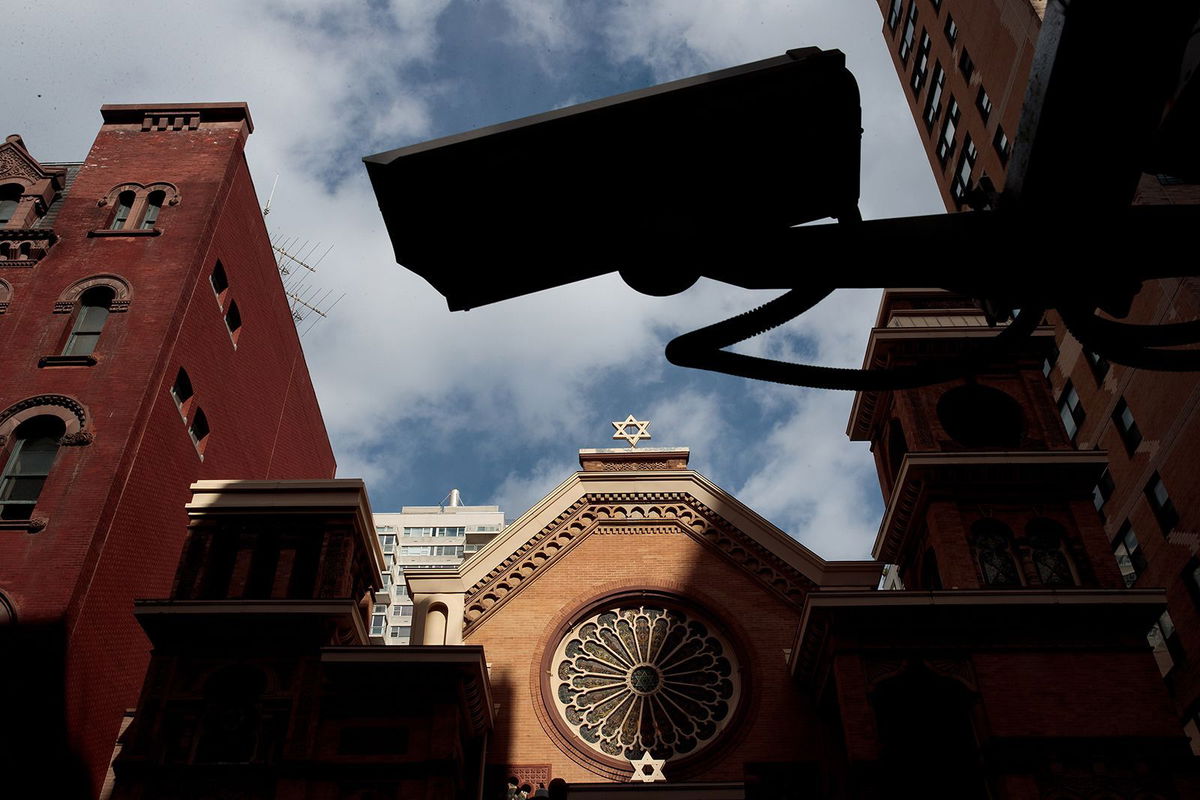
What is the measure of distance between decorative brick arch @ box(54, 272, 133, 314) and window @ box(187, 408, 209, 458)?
397 cm

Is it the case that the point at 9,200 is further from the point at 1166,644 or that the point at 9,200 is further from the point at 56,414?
the point at 1166,644

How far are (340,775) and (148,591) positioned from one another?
36.1ft

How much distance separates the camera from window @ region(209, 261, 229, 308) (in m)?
32.8

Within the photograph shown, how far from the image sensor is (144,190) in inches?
→ 1273

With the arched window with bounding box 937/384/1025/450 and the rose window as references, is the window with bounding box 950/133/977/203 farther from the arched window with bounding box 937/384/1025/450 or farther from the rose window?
the rose window

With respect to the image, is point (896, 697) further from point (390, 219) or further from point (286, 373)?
point (286, 373)

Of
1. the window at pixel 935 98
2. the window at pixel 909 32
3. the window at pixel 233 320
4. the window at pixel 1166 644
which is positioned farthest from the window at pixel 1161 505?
the window at pixel 233 320

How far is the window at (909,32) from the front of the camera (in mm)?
51844

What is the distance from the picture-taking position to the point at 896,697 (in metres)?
20.8

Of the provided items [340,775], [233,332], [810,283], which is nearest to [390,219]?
[810,283]

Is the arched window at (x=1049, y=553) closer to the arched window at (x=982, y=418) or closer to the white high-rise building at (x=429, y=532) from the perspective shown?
the arched window at (x=982, y=418)

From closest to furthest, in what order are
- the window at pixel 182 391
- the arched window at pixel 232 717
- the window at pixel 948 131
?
the arched window at pixel 232 717, the window at pixel 182 391, the window at pixel 948 131

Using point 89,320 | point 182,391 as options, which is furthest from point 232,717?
point 89,320

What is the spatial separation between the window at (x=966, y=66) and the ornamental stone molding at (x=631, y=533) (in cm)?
2860
